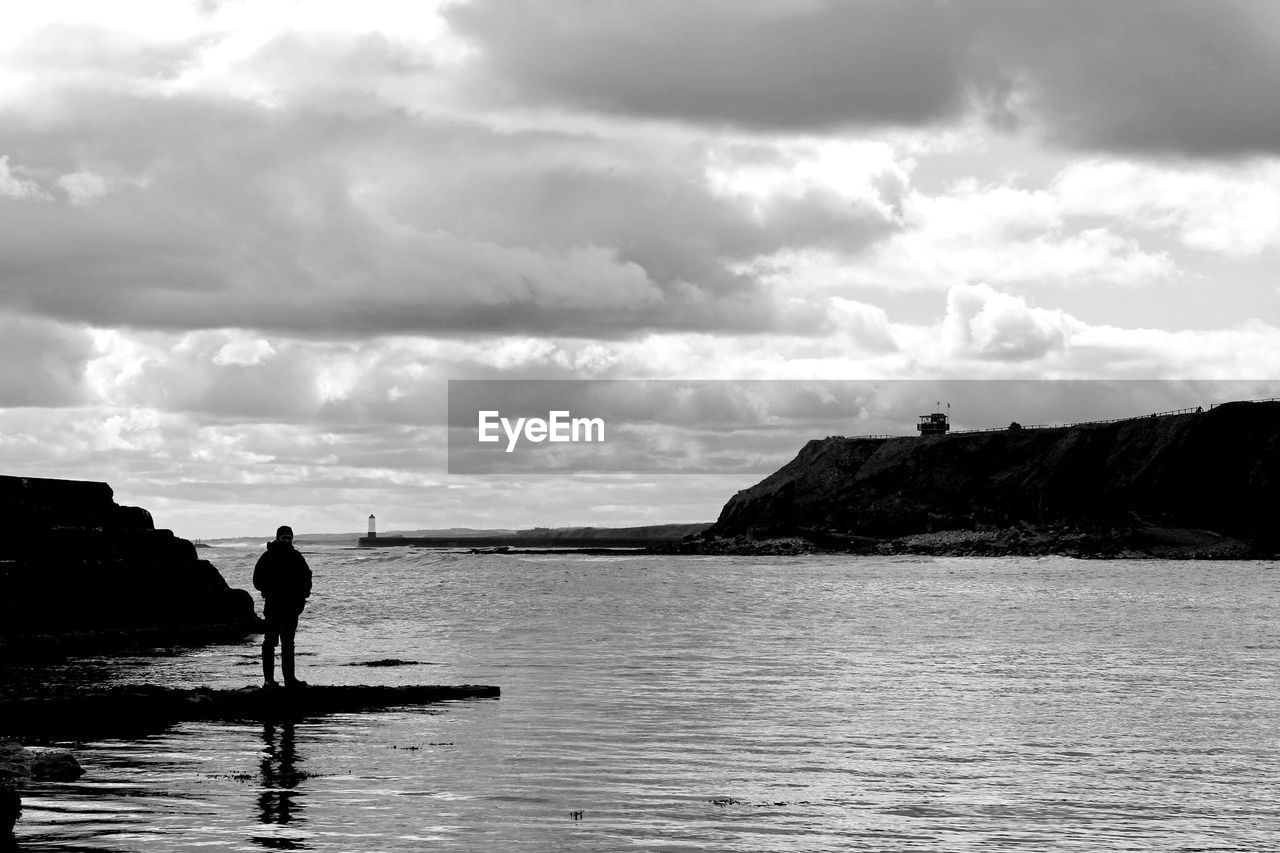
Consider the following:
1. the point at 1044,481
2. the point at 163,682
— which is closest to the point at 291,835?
the point at 163,682

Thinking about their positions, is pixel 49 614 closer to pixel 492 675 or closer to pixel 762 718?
pixel 492 675

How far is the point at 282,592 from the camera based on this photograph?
20266 millimetres

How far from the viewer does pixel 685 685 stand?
25.4 m

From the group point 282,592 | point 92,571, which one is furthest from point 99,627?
point 282,592

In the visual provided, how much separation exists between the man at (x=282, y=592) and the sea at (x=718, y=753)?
1.59 metres

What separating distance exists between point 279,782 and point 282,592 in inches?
258

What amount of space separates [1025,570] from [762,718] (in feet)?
322

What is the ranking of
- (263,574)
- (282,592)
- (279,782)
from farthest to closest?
1. (282,592)
2. (263,574)
3. (279,782)

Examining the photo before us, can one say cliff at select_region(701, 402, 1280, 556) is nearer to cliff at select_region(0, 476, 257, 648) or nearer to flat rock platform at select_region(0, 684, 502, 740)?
cliff at select_region(0, 476, 257, 648)

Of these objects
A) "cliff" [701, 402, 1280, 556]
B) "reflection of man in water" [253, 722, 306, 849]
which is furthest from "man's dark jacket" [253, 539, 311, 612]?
"cliff" [701, 402, 1280, 556]

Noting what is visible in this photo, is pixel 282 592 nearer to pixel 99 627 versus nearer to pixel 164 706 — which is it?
pixel 164 706

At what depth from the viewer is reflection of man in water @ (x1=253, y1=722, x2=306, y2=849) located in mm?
12070

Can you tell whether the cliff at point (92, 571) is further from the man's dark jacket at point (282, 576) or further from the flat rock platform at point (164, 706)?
the flat rock platform at point (164, 706)

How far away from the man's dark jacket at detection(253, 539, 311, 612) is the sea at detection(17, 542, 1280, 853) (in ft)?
6.38
